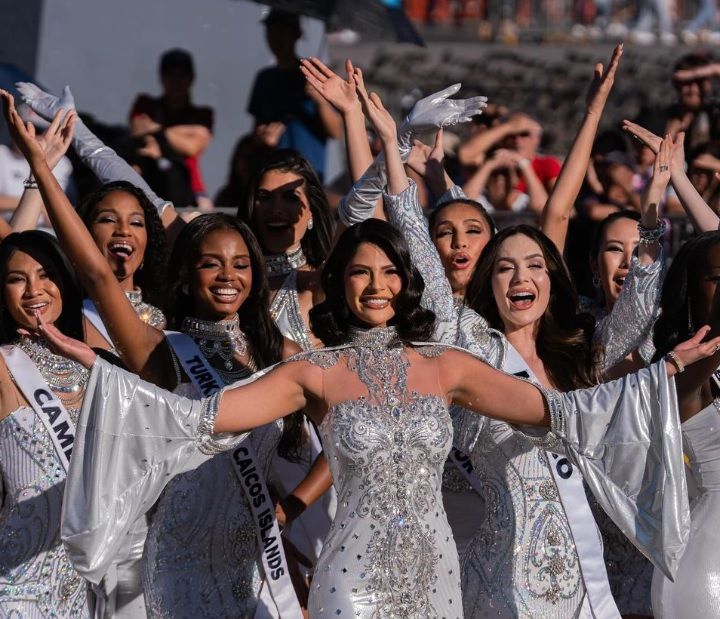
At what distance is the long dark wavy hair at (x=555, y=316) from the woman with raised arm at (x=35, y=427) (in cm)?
132

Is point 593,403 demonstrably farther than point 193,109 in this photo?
No

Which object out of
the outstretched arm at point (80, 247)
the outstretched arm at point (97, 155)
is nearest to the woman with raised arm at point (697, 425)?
the outstretched arm at point (80, 247)

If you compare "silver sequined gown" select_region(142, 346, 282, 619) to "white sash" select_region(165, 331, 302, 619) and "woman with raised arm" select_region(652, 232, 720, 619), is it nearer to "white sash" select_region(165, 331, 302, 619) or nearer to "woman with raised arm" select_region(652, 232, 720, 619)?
"white sash" select_region(165, 331, 302, 619)

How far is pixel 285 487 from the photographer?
579 centimetres

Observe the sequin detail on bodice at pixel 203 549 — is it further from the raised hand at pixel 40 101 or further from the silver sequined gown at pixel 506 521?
the raised hand at pixel 40 101

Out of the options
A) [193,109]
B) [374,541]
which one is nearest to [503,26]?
[193,109]

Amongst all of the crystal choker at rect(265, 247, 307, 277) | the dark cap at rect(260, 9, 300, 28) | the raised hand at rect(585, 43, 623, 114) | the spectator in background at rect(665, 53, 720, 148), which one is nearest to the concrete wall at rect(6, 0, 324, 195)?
the dark cap at rect(260, 9, 300, 28)

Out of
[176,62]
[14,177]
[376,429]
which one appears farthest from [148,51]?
[376,429]

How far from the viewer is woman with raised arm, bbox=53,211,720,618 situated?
4.45 metres

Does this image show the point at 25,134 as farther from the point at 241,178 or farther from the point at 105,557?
the point at 241,178

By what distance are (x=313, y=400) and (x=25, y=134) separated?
1172 mm

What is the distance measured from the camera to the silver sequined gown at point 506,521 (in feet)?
16.3

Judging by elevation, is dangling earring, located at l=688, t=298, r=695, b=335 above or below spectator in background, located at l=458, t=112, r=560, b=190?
below

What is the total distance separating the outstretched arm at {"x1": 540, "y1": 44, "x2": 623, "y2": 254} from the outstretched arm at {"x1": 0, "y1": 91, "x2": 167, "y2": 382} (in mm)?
1782
